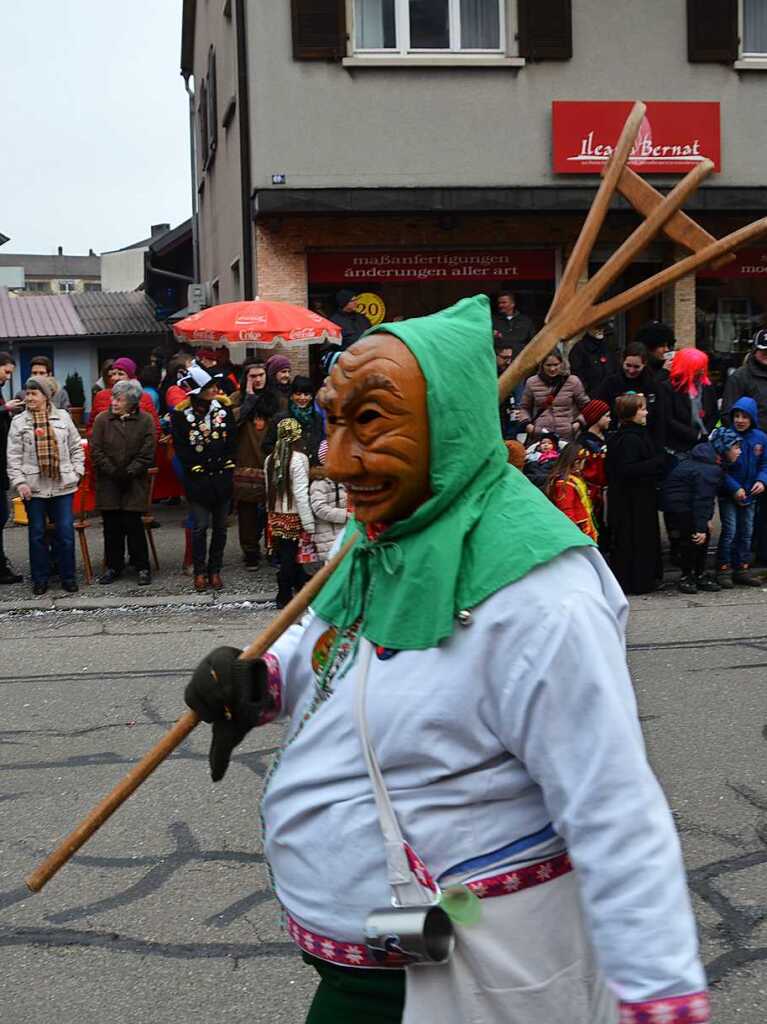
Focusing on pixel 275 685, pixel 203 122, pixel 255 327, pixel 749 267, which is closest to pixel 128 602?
pixel 255 327

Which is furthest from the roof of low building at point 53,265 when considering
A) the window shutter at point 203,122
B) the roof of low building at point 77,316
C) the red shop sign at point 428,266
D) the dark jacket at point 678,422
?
the dark jacket at point 678,422

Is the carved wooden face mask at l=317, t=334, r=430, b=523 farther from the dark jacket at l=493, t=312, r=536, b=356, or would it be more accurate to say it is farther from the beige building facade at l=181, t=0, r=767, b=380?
the beige building facade at l=181, t=0, r=767, b=380

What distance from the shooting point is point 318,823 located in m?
2.10

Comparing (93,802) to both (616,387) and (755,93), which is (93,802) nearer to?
(616,387)

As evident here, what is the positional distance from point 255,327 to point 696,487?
4.42 metres

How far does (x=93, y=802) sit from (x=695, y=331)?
1270 centimetres

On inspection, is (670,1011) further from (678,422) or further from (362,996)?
(678,422)

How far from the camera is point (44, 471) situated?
10531 mm

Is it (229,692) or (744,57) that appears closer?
(229,692)

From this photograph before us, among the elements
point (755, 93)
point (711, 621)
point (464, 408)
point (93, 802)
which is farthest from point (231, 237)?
point (464, 408)

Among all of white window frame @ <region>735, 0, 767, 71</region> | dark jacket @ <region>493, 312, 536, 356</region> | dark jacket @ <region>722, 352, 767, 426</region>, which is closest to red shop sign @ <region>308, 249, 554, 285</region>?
dark jacket @ <region>493, 312, 536, 356</region>

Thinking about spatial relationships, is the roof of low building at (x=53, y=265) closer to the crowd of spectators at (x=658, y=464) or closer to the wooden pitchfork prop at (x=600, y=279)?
the crowd of spectators at (x=658, y=464)

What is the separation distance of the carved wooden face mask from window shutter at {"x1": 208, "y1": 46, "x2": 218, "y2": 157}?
1866 centimetres

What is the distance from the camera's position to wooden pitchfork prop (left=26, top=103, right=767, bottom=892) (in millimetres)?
2213
